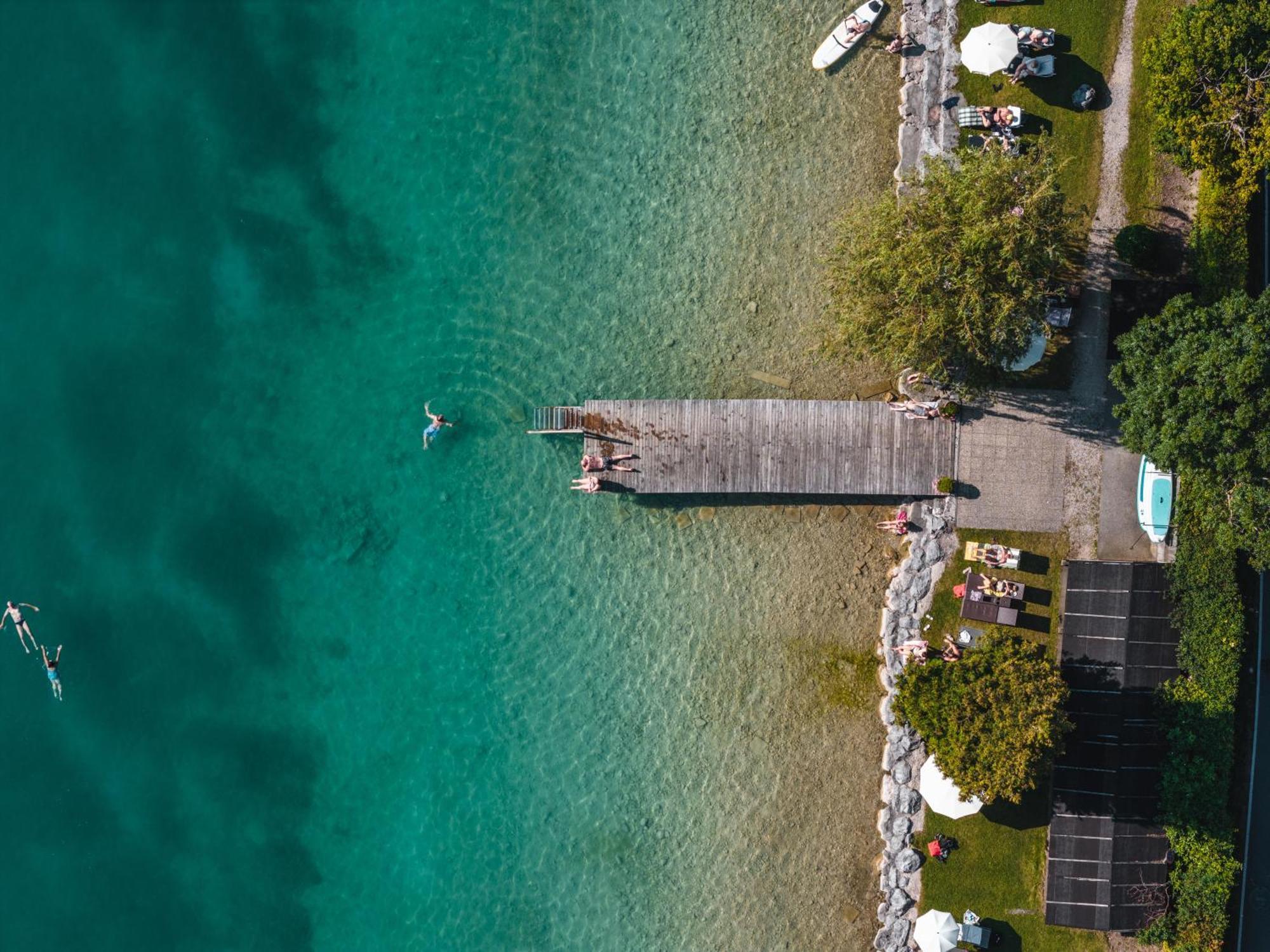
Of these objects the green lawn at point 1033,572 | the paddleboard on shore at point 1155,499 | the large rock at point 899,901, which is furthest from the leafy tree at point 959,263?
the large rock at point 899,901

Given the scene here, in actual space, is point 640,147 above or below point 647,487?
above

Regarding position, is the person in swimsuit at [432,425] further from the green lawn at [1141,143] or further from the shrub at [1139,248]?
the green lawn at [1141,143]

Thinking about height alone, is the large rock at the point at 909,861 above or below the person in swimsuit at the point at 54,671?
below

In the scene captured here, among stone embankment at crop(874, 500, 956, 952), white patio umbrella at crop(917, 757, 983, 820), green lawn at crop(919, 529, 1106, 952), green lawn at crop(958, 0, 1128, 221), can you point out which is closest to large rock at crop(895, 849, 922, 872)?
stone embankment at crop(874, 500, 956, 952)

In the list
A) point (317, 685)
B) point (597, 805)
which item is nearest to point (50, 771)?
point (317, 685)

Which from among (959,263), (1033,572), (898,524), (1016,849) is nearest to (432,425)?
(898,524)

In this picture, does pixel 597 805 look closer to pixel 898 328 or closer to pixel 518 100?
pixel 898 328

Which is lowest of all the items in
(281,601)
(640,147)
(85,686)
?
(85,686)

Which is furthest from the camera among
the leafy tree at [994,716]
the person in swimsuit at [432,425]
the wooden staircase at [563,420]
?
the person in swimsuit at [432,425]
